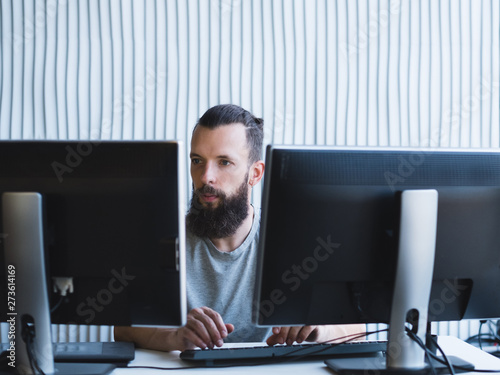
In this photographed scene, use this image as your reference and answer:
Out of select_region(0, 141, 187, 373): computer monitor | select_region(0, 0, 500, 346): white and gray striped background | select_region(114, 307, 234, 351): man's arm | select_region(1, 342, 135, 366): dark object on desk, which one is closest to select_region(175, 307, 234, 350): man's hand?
select_region(114, 307, 234, 351): man's arm

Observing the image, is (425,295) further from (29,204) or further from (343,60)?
(343,60)

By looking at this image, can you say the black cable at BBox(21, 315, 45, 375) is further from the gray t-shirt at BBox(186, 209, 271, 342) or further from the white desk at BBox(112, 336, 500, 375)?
the gray t-shirt at BBox(186, 209, 271, 342)

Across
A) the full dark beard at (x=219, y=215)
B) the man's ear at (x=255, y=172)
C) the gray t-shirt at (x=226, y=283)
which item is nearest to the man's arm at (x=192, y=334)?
the gray t-shirt at (x=226, y=283)

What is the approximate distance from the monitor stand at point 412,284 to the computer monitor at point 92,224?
451 mm

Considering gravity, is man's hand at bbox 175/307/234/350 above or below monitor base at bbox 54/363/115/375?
above

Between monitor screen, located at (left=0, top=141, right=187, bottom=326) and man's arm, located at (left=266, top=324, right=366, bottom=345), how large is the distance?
38 centimetres

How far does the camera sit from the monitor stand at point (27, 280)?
1.22 m

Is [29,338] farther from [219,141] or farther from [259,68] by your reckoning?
[259,68]

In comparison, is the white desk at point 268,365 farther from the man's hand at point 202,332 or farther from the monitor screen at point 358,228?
the monitor screen at point 358,228

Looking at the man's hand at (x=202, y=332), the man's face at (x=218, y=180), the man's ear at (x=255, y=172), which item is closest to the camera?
the man's hand at (x=202, y=332)

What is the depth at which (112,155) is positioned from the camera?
1.22 metres

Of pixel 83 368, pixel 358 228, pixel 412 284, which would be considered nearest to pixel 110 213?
pixel 83 368

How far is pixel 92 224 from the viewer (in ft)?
4.06

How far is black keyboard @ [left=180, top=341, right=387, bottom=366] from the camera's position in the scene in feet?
4.68
